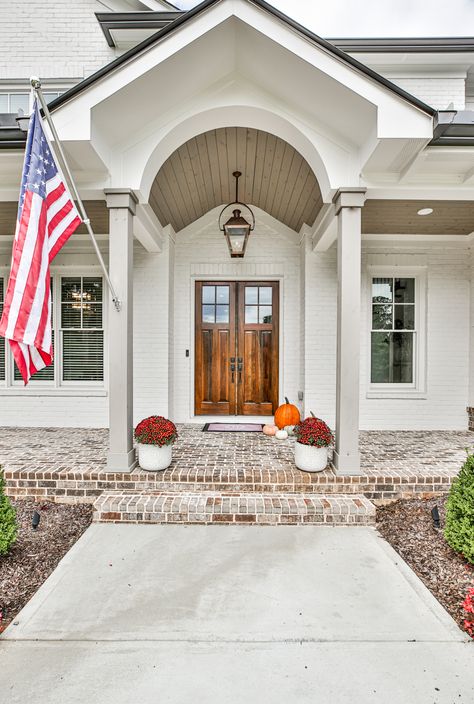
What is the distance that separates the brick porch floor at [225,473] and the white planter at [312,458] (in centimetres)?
7

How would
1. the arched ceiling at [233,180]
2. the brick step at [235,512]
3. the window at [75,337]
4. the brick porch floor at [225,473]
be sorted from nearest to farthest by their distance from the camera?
the brick step at [235,512], the brick porch floor at [225,473], the arched ceiling at [233,180], the window at [75,337]

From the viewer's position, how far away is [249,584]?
2393mm

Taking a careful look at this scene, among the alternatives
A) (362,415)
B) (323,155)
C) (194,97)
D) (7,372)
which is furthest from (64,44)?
(362,415)

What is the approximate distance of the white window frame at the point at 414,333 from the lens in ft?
18.4

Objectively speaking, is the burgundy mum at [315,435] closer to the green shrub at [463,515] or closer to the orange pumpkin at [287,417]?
the green shrub at [463,515]

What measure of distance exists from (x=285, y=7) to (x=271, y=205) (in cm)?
709

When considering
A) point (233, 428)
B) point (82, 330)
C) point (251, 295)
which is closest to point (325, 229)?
point (251, 295)

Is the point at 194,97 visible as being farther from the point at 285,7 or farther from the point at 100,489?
the point at 285,7

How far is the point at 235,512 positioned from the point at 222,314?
340 centimetres

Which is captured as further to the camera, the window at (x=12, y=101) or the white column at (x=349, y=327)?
the window at (x=12, y=101)

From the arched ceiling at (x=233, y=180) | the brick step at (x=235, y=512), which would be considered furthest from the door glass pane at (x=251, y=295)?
the brick step at (x=235, y=512)

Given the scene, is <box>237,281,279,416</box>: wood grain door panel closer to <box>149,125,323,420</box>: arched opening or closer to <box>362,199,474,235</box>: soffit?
<box>149,125,323,420</box>: arched opening

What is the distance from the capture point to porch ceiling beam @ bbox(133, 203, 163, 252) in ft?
13.4

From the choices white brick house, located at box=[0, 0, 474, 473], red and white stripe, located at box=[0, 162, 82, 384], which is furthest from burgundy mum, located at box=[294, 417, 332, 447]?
red and white stripe, located at box=[0, 162, 82, 384]
